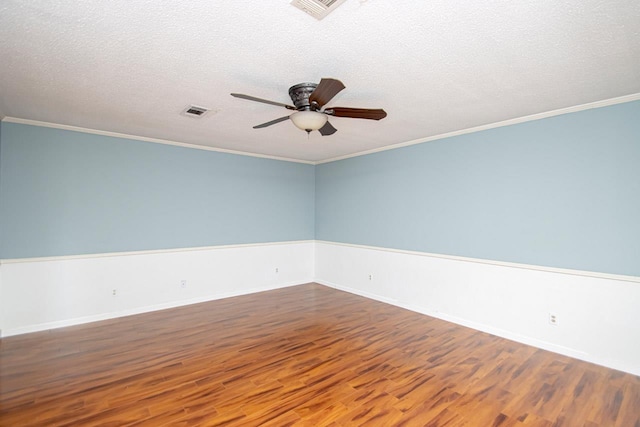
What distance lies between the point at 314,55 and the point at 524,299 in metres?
3.43

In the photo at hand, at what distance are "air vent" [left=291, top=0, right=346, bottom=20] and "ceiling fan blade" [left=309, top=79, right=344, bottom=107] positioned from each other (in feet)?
1.30

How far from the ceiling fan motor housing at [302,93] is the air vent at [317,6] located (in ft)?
2.63

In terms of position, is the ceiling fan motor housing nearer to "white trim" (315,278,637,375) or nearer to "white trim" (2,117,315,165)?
"white trim" (2,117,315,165)

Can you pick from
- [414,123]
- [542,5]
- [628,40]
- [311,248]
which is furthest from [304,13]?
[311,248]

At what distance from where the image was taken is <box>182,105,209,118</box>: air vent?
3.14 metres

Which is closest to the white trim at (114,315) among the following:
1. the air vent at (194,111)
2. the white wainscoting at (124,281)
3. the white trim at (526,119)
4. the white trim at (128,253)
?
the white wainscoting at (124,281)

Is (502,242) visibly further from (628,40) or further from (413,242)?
(628,40)

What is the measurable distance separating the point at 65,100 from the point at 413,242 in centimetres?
453

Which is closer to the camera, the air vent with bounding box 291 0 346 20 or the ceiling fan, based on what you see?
the air vent with bounding box 291 0 346 20

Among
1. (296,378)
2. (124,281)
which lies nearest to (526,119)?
(296,378)

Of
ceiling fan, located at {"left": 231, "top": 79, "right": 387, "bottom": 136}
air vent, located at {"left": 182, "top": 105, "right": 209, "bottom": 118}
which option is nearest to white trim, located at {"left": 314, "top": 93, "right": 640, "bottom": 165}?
ceiling fan, located at {"left": 231, "top": 79, "right": 387, "bottom": 136}

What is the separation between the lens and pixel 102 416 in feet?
6.97

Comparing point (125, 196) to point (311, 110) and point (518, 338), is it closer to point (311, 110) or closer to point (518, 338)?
point (311, 110)

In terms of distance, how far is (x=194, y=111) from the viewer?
3230mm
